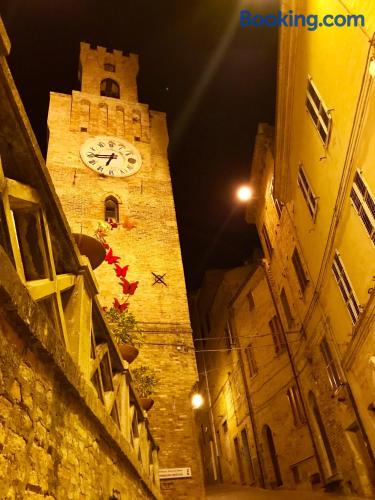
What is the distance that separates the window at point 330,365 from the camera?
11.2 metres

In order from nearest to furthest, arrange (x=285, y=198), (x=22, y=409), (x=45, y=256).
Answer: (x=22, y=409) → (x=45, y=256) → (x=285, y=198)

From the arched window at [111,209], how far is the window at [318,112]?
7.60 m

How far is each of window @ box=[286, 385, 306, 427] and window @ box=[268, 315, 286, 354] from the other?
1.65 m

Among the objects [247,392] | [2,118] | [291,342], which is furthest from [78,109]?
[2,118]

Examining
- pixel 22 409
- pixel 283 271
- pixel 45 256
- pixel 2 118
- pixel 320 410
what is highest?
pixel 283 271

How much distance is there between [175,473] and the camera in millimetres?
9883

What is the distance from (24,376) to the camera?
2.16m

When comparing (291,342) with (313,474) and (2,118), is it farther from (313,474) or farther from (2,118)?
(2,118)

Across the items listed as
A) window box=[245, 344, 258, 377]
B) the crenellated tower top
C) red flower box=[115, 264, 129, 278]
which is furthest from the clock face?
window box=[245, 344, 258, 377]

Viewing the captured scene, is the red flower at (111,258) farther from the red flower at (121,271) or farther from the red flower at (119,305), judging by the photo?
the red flower at (119,305)

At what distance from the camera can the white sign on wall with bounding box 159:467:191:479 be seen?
32.1 ft

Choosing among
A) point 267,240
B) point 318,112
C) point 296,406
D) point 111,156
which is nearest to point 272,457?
point 296,406

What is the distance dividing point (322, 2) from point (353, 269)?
6.03 m

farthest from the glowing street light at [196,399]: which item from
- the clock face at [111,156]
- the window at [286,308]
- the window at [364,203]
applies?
the clock face at [111,156]
